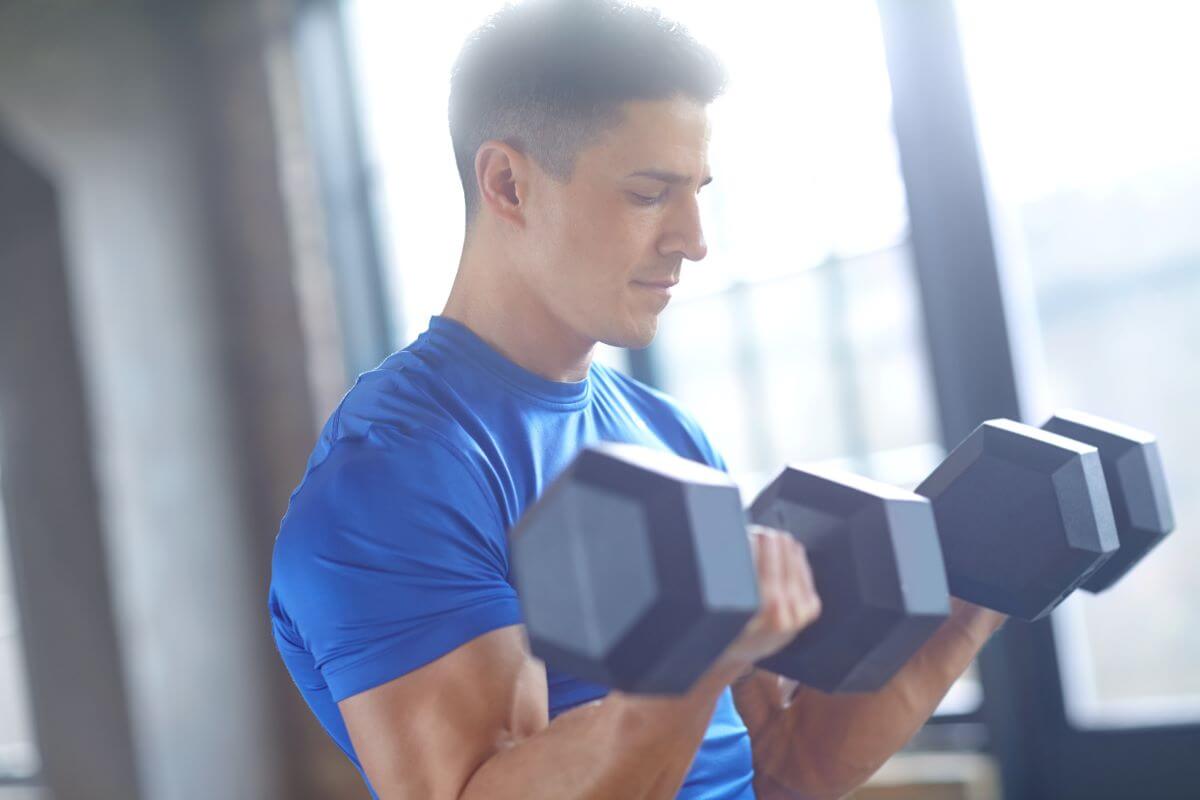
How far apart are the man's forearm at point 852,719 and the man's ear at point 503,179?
49cm

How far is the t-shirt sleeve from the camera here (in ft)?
2.71

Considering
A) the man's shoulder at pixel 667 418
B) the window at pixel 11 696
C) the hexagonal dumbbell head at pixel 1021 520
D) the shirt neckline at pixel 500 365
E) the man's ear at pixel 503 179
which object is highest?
the man's ear at pixel 503 179

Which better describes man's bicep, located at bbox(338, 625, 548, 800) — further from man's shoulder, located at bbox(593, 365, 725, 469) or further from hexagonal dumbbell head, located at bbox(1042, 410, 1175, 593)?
hexagonal dumbbell head, located at bbox(1042, 410, 1175, 593)

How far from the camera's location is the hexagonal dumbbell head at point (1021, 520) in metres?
0.90

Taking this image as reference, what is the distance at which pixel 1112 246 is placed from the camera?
2.30 m

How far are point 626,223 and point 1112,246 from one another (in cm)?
161

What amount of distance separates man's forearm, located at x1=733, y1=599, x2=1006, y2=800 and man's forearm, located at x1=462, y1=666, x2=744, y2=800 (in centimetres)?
40

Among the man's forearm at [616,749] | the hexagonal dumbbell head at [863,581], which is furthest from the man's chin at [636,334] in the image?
the man's forearm at [616,749]

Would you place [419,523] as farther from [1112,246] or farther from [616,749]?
[1112,246]

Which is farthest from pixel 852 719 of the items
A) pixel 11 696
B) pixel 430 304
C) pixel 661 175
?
pixel 11 696

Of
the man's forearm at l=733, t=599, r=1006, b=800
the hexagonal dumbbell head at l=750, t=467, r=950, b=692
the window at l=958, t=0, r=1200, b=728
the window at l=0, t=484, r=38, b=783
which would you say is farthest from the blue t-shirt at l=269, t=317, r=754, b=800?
the window at l=0, t=484, r=38, b=783

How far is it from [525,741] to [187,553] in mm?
2882

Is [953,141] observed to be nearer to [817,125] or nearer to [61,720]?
[817,125]

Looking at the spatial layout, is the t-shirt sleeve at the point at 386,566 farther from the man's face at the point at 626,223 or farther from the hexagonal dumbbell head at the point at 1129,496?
the hexagonal dumbbell head at the point at 1129,496
